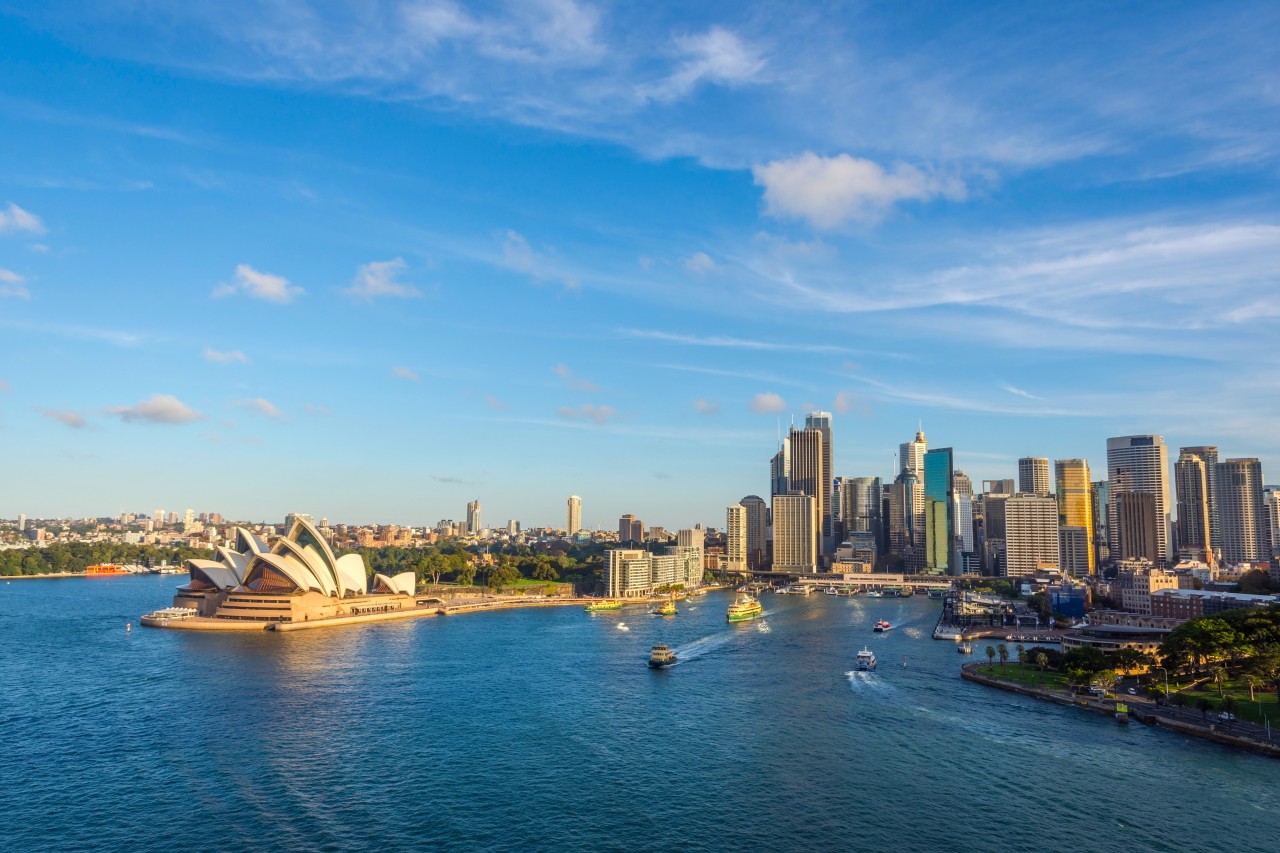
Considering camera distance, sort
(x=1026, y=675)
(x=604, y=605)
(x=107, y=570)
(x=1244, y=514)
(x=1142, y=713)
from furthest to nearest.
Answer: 1. (x=1244, y=514)
2. (x=107, y=570)
3. (x=604, y=605)
4. (x=1026, y=675)
5. (x=1142, y=713)

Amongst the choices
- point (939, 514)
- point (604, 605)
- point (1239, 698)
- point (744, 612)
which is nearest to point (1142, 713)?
point (1239, 698)

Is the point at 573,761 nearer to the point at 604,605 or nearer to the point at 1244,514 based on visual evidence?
the point at 604,605

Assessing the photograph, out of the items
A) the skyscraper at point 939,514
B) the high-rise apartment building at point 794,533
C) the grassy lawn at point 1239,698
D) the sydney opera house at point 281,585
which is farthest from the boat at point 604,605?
the skyscraper at point 939,514

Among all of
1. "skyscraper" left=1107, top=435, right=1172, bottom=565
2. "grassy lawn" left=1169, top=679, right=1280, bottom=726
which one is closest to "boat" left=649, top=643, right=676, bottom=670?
"grassy lawn" left=1169, top=679, right=1280, bottom=726

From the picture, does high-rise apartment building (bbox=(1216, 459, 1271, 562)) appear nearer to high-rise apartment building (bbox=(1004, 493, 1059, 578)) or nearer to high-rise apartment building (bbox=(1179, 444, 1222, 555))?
high-rise apartment building (bbox=(1179, 444, 1222, 555))

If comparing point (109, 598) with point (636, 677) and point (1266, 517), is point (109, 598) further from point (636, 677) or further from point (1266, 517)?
point (1266, 517)

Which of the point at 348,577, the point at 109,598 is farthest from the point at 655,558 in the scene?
the point at 109,598
